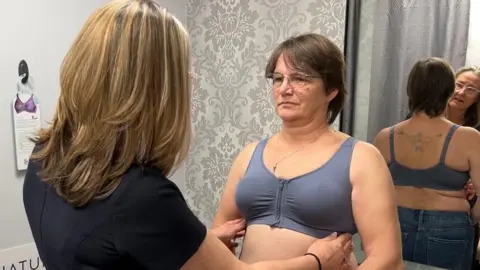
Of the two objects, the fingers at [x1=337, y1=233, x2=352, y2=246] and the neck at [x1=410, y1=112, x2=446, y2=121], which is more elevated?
the neck at [x1=410, y1=112, x2=446, y2=121]

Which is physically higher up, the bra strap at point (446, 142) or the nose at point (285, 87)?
the nose at point (285, 87)

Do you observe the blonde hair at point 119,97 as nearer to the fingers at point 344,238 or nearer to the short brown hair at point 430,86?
the fingers at point 344,238

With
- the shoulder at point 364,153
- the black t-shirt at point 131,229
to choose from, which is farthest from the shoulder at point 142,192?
the shoulder at point 364,153

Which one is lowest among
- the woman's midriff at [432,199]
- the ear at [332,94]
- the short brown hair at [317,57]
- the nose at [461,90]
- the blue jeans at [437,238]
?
the blue jeans at [437,238]

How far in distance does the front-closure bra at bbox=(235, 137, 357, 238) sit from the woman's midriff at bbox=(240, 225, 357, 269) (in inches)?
0.6

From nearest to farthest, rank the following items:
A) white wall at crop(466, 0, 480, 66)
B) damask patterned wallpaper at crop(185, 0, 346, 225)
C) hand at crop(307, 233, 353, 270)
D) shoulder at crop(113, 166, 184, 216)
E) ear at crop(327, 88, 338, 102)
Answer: shoulder at crop(113, 166, 184, 216)
hand at crop(307, 233, 353, 270)
ear at crop(327, 88, 338, 102)
white wall at crop(466, 0, 480, 66)
damask patterned wallpaper at crop(185, 0, 346, 225)

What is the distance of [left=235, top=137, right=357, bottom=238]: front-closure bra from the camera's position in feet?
3.79

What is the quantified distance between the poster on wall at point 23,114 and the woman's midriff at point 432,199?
1291 millimetres

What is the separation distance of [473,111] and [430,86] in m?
0.16

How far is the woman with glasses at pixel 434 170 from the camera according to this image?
1486 mm

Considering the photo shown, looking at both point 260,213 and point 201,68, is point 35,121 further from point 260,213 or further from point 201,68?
point 260,213

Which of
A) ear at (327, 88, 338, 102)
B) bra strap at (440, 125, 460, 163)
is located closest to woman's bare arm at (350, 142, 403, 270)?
ear at (327, 88, 338, 102)

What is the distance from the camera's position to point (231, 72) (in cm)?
218

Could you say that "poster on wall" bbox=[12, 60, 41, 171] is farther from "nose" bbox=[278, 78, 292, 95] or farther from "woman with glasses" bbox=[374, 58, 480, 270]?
"woman with glasses" bbox=[374, 58, 480, 270]
